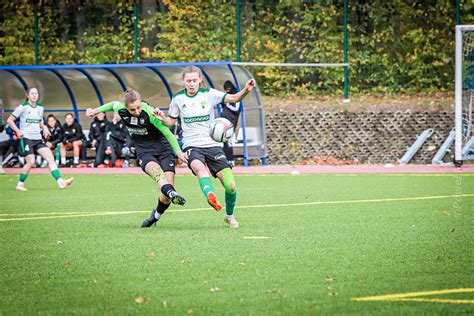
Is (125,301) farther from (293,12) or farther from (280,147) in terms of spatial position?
(293,12)

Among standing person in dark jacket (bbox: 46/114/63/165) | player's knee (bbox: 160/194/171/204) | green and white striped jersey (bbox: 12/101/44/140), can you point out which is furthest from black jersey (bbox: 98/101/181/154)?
standing person in dark jacket (bbox: 46/114/63/165)

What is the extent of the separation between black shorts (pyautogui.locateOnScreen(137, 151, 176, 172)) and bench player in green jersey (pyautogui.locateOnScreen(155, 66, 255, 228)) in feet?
1.04

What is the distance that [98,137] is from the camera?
28.0 meters

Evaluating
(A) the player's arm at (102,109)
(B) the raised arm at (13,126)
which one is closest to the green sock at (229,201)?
(A) the player's arm at (102,109)

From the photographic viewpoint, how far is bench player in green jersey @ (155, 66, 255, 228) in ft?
39.3

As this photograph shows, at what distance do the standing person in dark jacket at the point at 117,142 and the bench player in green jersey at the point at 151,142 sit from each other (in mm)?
15116

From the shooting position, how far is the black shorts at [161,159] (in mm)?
12289

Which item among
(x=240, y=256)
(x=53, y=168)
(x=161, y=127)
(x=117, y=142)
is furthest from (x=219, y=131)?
(x=117, y=142)

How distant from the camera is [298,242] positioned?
10172 millimetres

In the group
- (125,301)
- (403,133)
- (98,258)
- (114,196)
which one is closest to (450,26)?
(403,133)

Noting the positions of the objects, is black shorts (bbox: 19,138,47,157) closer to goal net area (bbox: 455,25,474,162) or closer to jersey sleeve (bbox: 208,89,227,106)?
jersey sleeve (bbox: 208,89,227,106)

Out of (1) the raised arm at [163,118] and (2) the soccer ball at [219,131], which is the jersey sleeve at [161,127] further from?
(2) the soccer ball at [219,131]

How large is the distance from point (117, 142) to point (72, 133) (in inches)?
48.2

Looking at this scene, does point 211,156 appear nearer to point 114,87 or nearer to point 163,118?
point 163,118
